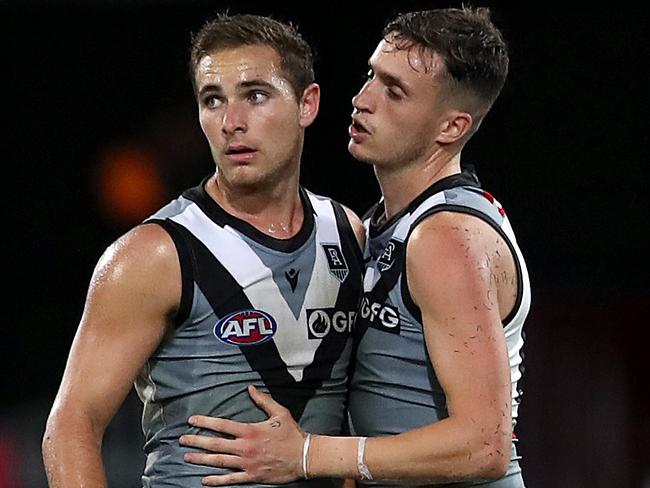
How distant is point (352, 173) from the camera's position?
805 centimetres

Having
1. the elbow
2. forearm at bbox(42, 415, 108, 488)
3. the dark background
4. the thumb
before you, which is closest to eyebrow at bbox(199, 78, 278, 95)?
the thumb

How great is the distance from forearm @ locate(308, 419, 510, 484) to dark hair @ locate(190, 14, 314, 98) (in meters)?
0.97

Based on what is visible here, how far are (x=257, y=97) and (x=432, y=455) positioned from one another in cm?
102

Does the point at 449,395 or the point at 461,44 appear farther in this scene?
the point at 461,44

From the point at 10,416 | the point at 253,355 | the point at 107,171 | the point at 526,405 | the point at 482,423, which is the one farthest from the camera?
the point at 107,171

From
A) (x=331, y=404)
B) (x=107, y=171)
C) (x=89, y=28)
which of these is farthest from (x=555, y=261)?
(x=331, y=404)

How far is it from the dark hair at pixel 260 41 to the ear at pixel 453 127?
39 centimetres

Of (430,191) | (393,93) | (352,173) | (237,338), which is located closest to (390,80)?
(393,93)

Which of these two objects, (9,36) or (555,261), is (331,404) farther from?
(9,36)

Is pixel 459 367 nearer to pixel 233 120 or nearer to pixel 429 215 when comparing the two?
pixel 429 215

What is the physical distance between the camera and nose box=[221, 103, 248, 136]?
3.38 m

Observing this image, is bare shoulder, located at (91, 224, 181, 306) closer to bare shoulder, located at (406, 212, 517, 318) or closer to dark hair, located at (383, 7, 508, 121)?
bare shoulder, located at (406, 212, 517, 318)

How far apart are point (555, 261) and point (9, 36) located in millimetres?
3799

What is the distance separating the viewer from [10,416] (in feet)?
24.0
